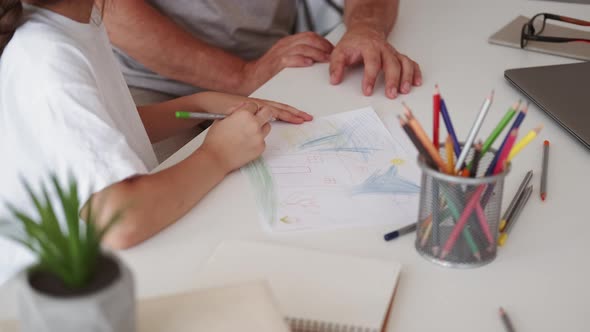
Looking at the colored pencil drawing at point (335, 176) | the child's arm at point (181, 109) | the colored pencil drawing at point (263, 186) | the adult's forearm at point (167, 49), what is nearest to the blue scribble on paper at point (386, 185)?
the colored pencil drawing at point (335, 176)

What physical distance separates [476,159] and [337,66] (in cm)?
54

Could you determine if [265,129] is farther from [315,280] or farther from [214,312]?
[214,312]

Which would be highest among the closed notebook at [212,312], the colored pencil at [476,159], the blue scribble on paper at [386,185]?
the colored pencil at [476,159]

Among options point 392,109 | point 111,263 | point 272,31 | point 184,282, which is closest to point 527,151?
point 392,109

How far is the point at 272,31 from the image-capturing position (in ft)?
5.45

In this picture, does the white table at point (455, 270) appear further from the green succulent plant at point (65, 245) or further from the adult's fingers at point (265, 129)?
the green succulent plant at point (65, 245)

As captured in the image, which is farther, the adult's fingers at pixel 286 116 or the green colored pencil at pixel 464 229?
the adult's fingers at pixel 286 116

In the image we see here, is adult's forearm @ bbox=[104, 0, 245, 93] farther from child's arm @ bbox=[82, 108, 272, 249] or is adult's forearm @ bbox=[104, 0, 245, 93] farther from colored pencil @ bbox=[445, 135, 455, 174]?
colored pencil @ bbox=[445, 135, 455, 174]

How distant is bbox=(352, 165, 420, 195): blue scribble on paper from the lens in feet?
2.81

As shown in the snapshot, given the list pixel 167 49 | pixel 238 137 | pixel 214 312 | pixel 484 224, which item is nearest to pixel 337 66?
pixel 238 137

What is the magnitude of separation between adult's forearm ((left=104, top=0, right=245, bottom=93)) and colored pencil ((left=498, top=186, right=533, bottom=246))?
0.80 meters

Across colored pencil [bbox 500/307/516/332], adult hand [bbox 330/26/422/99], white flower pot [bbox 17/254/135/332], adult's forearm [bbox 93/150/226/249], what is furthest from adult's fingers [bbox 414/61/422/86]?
white flower pot [bbox 17/254/135/332]

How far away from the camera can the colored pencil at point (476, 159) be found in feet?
2.28

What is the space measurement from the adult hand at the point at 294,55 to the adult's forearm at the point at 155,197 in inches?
17.4
